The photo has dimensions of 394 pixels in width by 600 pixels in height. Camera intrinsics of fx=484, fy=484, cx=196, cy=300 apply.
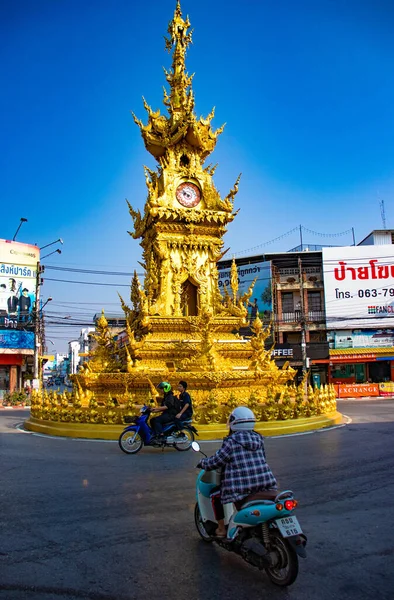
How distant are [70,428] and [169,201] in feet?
29.4

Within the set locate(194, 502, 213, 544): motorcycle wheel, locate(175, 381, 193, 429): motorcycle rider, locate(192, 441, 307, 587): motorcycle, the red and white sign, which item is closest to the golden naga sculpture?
locate(175, 381, 193, 429): motorcycle rider

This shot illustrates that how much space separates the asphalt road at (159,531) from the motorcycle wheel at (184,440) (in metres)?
0.92

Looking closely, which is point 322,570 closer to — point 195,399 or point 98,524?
point 98,524

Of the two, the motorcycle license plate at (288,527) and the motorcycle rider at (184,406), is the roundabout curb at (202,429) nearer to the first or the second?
the motorcycle rider at (184,406)

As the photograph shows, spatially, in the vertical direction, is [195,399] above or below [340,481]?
above

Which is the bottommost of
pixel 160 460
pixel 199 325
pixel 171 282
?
pixel 160 460

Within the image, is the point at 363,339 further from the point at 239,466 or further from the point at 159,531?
the point at 239,466

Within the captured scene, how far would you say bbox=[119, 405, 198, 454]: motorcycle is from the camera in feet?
34.8

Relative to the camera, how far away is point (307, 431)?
13469 mm

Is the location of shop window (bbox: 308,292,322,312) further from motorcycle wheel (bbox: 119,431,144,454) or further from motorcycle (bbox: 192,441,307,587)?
motorcycle (bbox: 192,441,307,587)

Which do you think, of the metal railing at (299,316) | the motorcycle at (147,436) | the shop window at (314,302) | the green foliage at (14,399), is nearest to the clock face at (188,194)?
the motorcycle at (147,436)

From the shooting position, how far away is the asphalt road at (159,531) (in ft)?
13.2

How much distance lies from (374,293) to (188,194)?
31923mm

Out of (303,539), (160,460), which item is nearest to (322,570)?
(303,539)
